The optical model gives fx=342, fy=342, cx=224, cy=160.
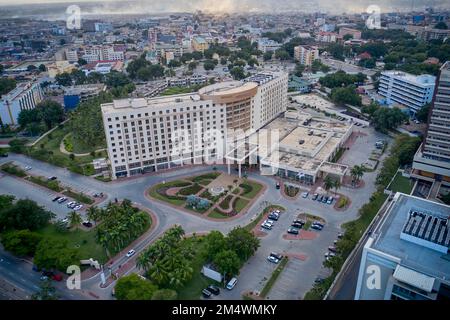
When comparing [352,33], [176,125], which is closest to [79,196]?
[176,125]

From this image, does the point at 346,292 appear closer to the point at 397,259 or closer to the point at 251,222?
the point at 397,259

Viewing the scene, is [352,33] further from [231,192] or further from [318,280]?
[318,280]

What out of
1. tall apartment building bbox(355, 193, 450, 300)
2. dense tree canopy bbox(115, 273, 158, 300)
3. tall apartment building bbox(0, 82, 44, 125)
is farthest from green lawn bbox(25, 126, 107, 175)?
tall apartment building bbox(355, 193, 450, 300)

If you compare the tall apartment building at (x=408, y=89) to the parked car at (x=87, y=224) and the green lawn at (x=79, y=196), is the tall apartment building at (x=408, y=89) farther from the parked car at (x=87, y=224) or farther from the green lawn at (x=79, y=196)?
the parked car at (x=87, y=224)

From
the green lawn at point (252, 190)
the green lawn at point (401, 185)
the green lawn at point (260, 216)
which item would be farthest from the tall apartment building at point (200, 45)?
the green lawn at point (260, 216)

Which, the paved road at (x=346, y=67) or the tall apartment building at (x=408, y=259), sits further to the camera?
the paved road at (x=346, y=67)
